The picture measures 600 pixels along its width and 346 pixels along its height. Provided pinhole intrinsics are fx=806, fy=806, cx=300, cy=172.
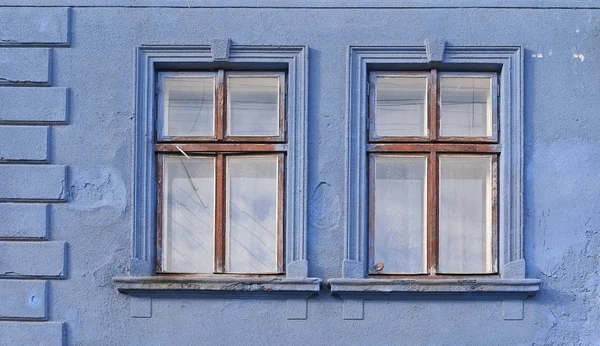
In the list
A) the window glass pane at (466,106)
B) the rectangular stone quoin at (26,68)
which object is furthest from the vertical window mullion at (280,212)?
the rectangular stone quoin at (26,68)

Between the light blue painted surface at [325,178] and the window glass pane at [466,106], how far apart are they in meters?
0.29

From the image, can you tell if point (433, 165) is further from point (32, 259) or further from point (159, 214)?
point (32, 259)

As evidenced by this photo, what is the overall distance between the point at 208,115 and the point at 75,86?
3.13 ft

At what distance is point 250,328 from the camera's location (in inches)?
220

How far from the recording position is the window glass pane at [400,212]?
5750 mm

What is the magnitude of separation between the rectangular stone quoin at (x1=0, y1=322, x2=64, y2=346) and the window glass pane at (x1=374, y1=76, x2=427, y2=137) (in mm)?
2626

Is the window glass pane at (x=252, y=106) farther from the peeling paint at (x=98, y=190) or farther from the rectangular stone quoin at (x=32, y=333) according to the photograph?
the rectangular stone quoin at (x=32, y=333)

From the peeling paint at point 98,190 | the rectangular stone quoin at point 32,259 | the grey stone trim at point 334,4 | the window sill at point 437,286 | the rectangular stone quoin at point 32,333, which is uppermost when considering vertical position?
the grey stone trim at point 334,4

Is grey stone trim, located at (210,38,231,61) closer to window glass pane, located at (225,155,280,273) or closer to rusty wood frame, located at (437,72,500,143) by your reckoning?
window glass pane, located at (225,155,280,273)

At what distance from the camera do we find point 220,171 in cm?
576

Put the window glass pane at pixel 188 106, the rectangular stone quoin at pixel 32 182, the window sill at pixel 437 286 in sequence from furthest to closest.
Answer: the window glass pane at pixel 188 106 → the rectangular stone quoin at pixel 32 182 → the window sill at pixel 437 286

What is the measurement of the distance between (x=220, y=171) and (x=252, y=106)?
522mm

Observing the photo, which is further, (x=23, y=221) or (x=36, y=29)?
(x=36, y=29)

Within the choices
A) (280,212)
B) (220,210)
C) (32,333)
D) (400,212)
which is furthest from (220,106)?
(32,333)
